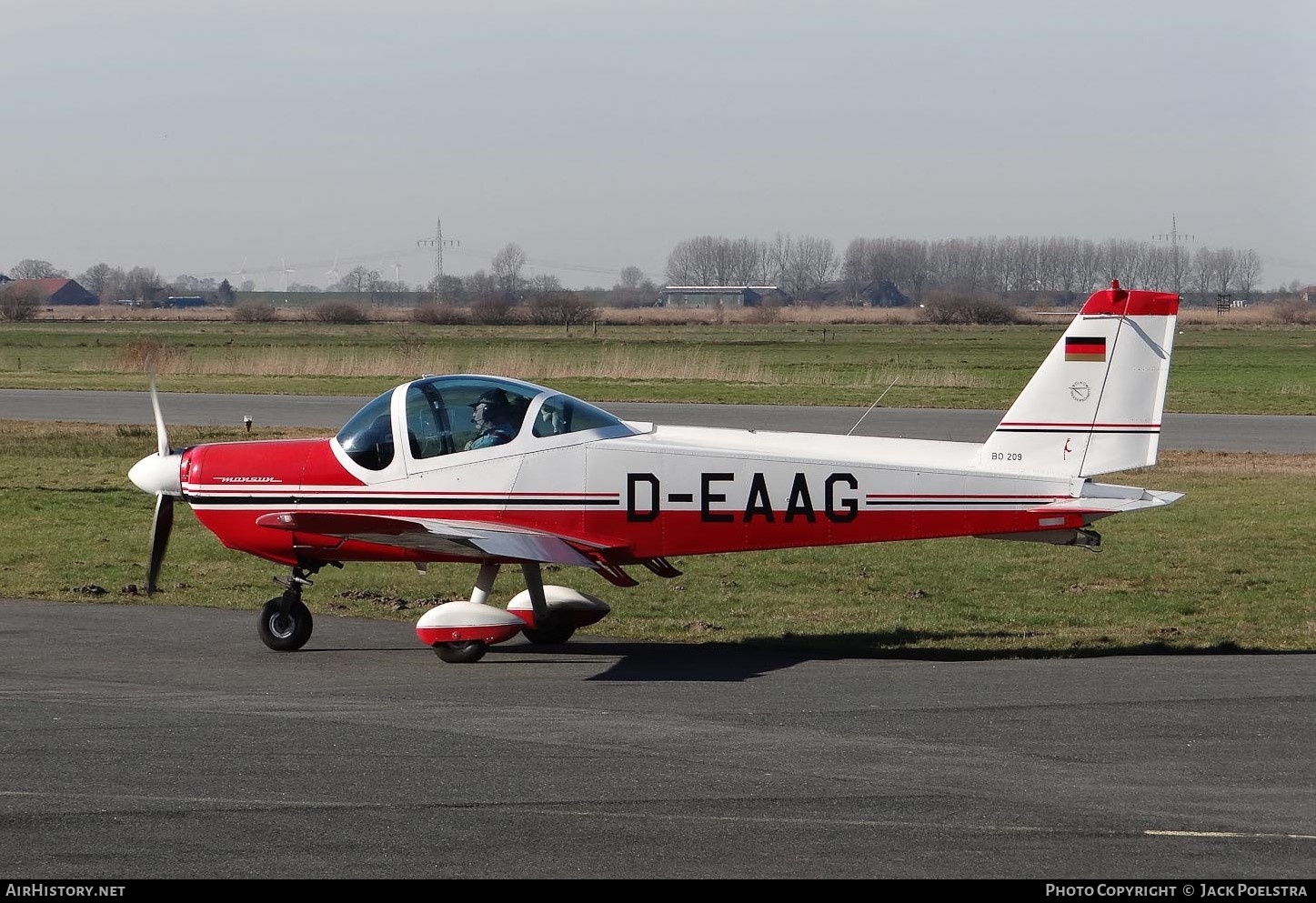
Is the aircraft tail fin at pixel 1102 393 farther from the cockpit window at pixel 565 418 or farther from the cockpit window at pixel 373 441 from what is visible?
the cockpit window at pixel 373 441

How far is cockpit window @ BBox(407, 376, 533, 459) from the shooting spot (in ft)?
36.9

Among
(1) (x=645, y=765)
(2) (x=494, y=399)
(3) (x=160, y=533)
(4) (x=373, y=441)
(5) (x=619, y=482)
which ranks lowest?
(1) (x=645, y=765)

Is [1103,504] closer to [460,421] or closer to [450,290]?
[460,421]

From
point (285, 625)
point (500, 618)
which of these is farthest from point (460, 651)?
point (285, 625)

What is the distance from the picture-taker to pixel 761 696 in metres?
9.55

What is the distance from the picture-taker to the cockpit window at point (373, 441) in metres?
11.3

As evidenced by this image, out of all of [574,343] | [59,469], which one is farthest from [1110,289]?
[574,343]

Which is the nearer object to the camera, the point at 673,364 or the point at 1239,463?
the point at 1239,463

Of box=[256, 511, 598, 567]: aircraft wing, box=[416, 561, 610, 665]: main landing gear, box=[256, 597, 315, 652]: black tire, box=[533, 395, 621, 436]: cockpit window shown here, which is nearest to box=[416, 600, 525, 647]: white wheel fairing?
box=[416, 561, 610, 665]: main landing gear

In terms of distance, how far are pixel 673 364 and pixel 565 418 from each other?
37.6m

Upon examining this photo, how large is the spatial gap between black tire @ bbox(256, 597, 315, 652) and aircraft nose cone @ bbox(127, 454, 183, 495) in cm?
129

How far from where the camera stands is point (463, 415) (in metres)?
11.3

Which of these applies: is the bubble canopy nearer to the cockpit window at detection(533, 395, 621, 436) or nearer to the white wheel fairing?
the cockpit window at detection(533, 395, 621, 436)

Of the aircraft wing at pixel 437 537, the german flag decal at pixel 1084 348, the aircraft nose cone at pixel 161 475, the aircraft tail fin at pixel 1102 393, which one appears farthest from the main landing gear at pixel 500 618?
the german flag decal at pixel 1084 348
